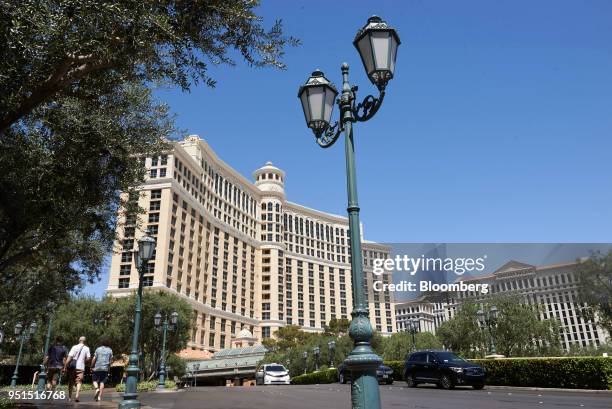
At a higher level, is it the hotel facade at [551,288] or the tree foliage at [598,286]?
the hotel facade at [551,288]

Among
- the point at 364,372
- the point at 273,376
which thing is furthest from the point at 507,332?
the point at 364,372

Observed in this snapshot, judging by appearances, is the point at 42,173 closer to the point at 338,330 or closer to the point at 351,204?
the point at 351,204

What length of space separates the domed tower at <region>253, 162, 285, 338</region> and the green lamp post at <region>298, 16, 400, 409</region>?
111 metres

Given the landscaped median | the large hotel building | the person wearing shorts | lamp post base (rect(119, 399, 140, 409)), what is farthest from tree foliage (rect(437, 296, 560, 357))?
lamp post base (rect(119, 399, 140, 409))

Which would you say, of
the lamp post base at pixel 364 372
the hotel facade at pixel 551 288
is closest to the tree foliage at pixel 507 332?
the lamp post base at pixel 364 372

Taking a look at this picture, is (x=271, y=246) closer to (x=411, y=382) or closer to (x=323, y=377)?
(x=323, y=377)

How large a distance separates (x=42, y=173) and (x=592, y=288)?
50903 millimetres

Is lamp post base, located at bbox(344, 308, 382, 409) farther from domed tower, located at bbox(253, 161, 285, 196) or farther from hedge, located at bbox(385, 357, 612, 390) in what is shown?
domed tower, located at bbox(253, 161, 285, 196)

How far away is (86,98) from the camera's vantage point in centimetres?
864

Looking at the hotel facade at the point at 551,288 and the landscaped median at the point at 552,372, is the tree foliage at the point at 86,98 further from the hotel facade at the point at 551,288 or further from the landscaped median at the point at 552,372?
the hotel facade at the point at 551,288

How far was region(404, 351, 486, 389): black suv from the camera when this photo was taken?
18.0 m

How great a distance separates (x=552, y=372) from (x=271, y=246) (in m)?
104

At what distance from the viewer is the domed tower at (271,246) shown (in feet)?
378

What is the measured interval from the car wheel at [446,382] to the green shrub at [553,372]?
133 inches
